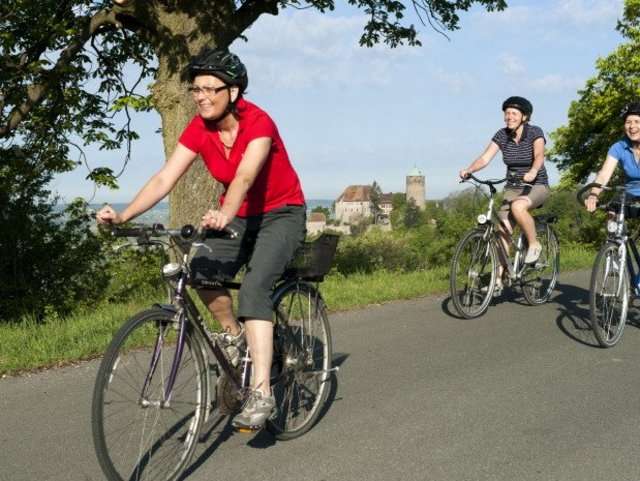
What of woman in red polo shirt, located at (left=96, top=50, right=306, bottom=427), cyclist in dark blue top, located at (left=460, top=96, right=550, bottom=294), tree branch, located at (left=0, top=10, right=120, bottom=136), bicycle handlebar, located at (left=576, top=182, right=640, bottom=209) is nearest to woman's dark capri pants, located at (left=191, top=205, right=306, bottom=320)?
woman in red polo shirt, located at (left=96, top=50, right=306, bottom=427)

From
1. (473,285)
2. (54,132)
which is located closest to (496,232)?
(473,285)

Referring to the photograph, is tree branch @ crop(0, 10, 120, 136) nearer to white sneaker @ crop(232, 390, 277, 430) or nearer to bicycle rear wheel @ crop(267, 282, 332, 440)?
bicycle rear wheel @ crop(267, 282, 332, 440)

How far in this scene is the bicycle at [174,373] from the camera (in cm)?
322

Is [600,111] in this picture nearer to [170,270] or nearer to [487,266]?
[487,266]

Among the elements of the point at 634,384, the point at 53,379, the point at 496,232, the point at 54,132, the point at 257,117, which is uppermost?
the point at 54,132

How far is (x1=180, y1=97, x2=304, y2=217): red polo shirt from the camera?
152 inches

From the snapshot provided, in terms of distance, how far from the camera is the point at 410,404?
4820 millimetres

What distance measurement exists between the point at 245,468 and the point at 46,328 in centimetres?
392

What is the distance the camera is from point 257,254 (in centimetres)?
389

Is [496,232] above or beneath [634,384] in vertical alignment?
above

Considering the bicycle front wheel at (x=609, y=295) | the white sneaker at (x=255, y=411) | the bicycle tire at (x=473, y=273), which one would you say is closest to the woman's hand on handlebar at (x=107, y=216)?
the white sneaker at (x=255, y=411)

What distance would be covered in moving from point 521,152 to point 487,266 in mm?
1300

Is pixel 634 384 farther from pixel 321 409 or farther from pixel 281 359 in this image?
pixel 281 359

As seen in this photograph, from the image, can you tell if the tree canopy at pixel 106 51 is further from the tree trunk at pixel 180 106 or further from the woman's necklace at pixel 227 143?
the woman's necklace at pixel 227 143
